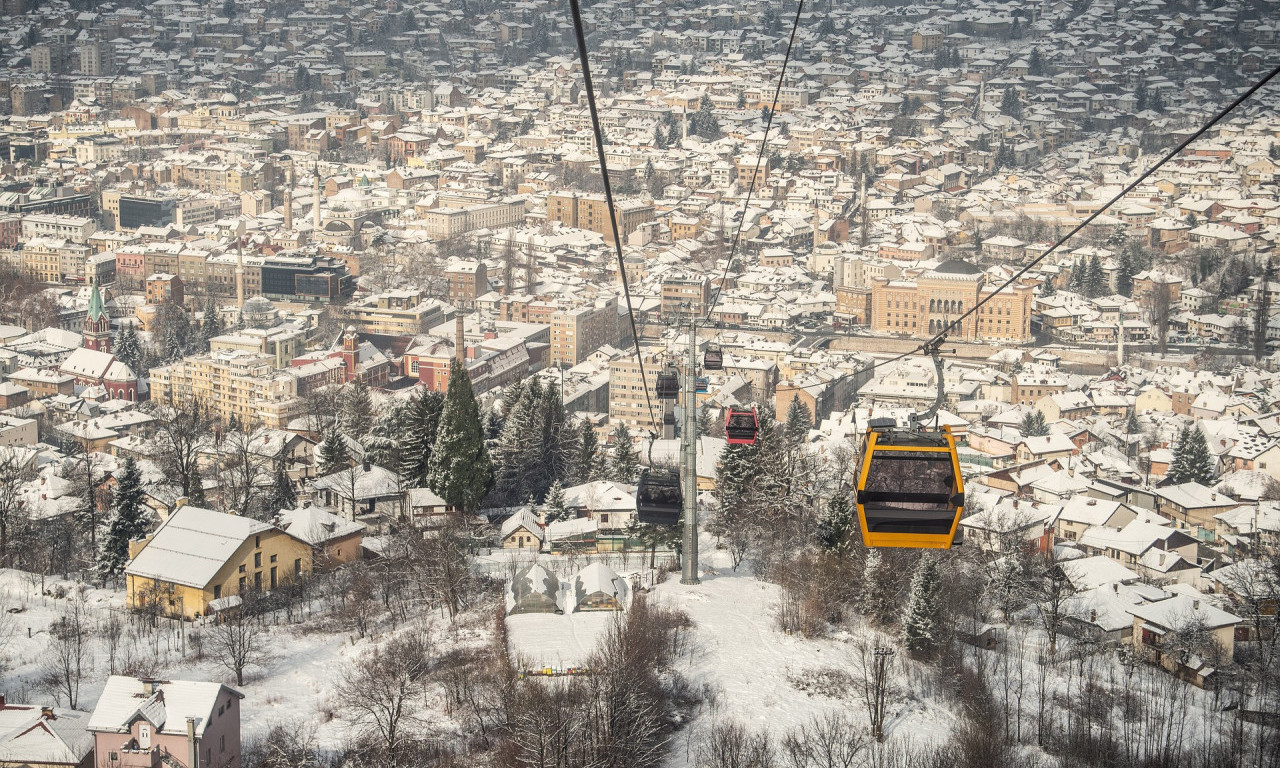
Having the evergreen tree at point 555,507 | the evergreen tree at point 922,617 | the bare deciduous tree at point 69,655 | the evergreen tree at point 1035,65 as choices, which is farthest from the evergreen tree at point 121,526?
the evergreen tree at point 1035,65

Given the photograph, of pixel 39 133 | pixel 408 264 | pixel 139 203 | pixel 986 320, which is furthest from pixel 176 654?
pixel 39 133

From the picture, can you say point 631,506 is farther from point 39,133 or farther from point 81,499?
point 39,133

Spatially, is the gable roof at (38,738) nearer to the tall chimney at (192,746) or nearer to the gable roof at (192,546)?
the tall chimney at (192,746)

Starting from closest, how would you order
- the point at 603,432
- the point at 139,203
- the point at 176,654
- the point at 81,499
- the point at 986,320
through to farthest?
the point at 176,654 < the point at 81,499 < the point at 603,432 < the point at 986,320 < the point at 139,203

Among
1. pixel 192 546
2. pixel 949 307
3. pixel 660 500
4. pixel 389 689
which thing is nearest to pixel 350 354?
pixel 949 307

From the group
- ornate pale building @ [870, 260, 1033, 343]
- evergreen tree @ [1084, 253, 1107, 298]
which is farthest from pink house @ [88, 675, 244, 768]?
evergreen tree @ [1084, 253, 1107, 298]

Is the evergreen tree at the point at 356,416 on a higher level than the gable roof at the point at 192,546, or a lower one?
lower

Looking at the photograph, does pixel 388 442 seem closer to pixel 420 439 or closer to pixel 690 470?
pixel 420 439

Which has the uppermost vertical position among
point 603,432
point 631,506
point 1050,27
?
point 1050,27
